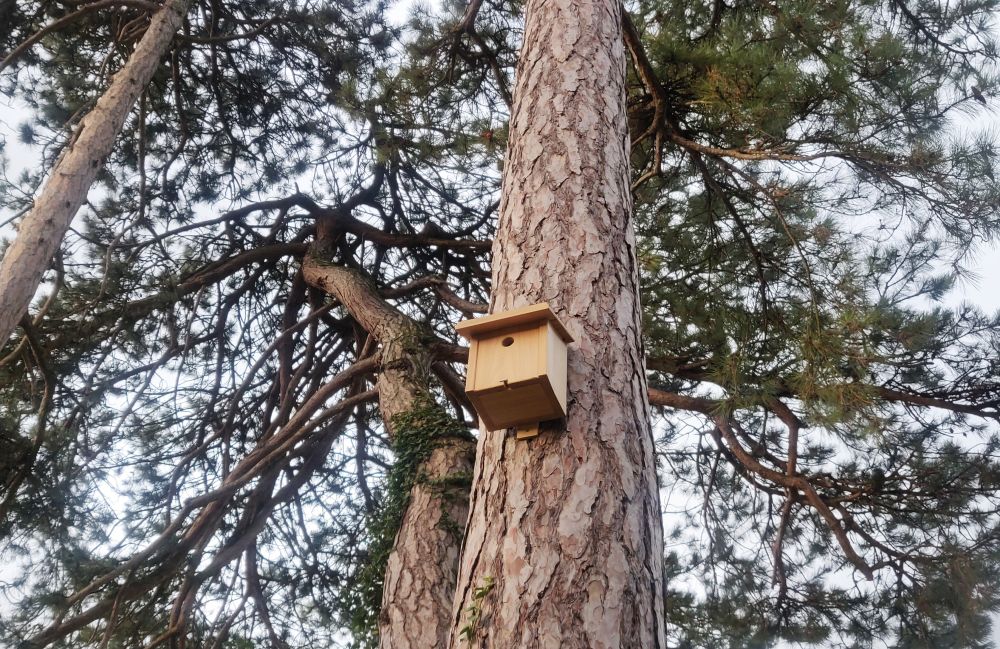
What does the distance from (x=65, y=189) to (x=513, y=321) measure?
8.15 ft

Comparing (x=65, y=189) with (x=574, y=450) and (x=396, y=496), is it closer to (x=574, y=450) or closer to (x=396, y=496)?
(x=396, y=496)

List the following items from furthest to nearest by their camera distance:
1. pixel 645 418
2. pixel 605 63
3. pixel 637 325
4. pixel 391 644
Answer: pixel 605 63
pixel 391 644
pixel 637 325
pixel 645 418

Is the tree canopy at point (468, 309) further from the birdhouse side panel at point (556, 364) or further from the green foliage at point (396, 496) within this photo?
the birdhouse side panel at point (556, 364)

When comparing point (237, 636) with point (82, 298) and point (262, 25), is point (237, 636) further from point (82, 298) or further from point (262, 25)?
point (262, 25)

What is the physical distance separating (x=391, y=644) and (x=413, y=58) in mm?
3283

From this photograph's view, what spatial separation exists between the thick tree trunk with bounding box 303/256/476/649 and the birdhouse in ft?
3.66

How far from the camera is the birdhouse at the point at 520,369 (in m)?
1.50

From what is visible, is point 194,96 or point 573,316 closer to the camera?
point 573,316

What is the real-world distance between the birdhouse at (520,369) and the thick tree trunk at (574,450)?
0.05m

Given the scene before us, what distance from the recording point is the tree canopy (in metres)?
3.46

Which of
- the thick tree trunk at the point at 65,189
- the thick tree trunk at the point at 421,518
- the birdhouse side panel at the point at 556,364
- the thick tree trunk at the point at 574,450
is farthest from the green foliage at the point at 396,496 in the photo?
the thick tree trunk at the point at 65,189

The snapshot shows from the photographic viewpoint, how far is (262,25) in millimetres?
4957

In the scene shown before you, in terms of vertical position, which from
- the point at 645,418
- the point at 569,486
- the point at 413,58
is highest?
the point at 413,58

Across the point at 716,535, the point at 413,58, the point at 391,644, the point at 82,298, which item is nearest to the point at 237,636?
the point at 82,298
